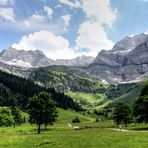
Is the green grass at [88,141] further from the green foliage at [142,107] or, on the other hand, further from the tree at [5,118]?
the tree at [5,118]

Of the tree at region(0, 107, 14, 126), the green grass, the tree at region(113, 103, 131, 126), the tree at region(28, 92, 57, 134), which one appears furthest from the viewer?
the tree at region(0, 107, 14, 126)

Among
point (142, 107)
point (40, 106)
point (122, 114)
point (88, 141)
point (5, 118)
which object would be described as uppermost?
point (40, 106)

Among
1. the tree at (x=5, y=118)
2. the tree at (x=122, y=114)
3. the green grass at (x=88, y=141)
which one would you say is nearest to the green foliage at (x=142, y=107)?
the green grass at (x=88, y=141)

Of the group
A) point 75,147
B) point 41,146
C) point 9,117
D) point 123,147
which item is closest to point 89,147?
point 75,147

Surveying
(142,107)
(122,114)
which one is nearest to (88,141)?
(142,107)

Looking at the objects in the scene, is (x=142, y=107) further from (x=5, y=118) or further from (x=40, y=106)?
(x=5, y=118)

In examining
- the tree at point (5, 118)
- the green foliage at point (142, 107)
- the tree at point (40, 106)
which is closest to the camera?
the green foliage at point (142, 107)

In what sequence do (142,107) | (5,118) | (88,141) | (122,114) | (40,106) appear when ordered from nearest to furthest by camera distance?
(88,141)
(142,107)
(40,106)
(122,114)
(5,118)

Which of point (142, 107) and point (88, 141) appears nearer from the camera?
point (88, 141)

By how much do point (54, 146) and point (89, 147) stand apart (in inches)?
239

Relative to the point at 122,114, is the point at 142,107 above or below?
above

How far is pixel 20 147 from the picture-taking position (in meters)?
47.8

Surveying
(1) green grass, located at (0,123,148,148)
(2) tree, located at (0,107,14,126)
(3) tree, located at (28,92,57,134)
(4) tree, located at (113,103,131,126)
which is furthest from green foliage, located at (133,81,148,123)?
(2) tree, located at (0,107,14,126)

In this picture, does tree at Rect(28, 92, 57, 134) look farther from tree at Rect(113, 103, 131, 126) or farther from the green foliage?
tree at Rect(113, 103, 131, 126)
